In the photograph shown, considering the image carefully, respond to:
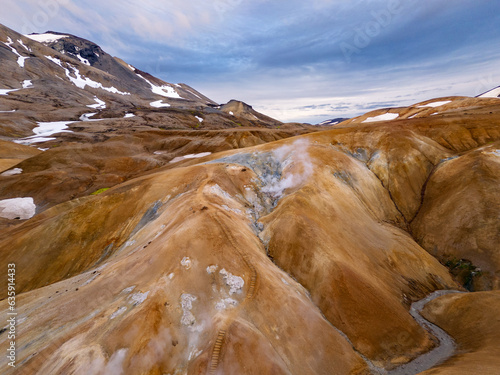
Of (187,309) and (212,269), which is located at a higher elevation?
(212,269)

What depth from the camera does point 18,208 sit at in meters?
37.9

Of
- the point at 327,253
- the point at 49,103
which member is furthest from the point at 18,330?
the point at 49,103

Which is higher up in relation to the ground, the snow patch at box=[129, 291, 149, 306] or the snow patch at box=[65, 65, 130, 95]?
the snow patch at box=[65, 65, 130, 95]

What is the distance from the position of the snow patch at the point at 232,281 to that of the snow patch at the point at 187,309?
1742mm

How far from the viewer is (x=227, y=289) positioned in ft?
38.1

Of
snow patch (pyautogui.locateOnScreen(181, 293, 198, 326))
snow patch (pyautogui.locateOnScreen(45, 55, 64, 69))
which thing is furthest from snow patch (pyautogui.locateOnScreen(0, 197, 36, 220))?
snow patch (pyautogui.locateOnScreen(45, 55, 64, 69))

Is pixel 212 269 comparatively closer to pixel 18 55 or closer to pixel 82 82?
pixel 82 82

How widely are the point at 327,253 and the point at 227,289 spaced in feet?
24.2

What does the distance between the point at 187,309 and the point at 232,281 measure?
246cm

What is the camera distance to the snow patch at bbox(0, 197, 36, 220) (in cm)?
3634

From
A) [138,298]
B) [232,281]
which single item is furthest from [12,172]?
[232,281]

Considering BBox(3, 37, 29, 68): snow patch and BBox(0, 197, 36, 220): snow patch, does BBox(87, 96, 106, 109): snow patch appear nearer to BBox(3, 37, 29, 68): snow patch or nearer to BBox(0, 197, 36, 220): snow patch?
BBox(3, 37, 29, 68): snow patch

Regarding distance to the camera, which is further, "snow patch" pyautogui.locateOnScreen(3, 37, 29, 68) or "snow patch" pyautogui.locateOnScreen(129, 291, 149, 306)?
"snow patch" pyautogui.locateOnScreen(3, 37, 29, 68)

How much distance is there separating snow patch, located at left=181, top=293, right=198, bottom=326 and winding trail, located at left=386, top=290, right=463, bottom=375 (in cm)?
997
